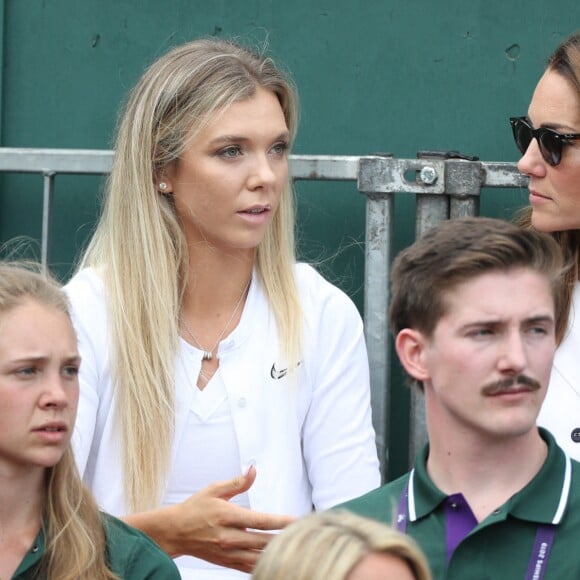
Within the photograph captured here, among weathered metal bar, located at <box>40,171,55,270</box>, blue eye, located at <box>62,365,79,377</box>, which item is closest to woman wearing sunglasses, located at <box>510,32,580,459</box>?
blue eye, located at <box>62,365,79,377</box>

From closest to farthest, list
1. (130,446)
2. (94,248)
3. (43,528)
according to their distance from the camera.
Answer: (43,528) → (130,446) → (94,248)

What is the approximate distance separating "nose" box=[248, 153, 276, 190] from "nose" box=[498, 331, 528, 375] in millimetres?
1085

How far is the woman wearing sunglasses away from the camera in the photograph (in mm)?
3047

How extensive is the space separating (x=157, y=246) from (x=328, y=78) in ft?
2.61

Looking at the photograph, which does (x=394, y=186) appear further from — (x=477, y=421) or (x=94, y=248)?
(x=477, y=421)

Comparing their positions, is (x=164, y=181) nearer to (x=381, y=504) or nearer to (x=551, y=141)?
(x=551, y=141)

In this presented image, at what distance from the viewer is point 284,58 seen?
3988mm

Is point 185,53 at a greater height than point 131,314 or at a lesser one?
greater

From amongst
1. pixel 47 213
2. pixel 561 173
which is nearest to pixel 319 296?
pixel 561 173

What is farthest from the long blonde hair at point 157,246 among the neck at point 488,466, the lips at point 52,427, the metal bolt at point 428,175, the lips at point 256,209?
the neck at point 488,466

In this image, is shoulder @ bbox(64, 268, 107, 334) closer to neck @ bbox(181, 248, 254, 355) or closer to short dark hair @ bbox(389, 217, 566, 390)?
neck @ bbox(181, 248, 254, 355)

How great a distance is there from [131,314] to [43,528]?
75 cm

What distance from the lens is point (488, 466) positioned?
97.2 inches

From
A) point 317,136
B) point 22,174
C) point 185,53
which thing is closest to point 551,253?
point 185,53
